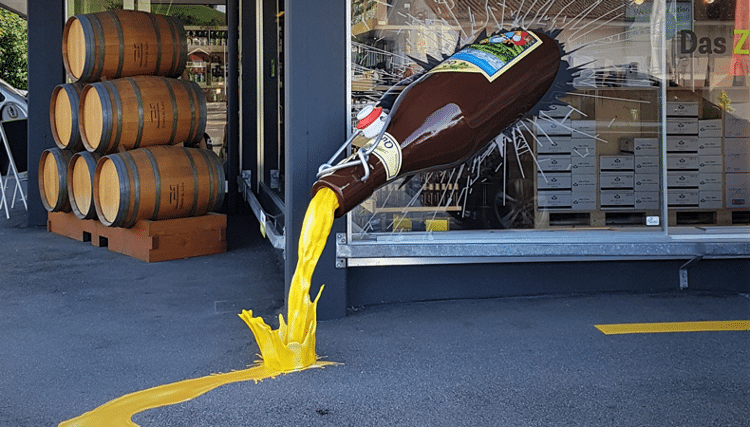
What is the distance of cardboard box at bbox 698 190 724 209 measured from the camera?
5.69 metres

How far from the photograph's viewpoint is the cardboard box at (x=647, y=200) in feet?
18.2

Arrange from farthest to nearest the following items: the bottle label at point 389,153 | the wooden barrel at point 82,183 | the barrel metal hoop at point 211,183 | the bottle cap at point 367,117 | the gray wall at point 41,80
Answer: the gray wall at point 41,80 < the wooden barrel at point 82,183 < the barrel metal hoop at point 211,183 < the bottle cap at point 367,117 < the bottle label at point 389,153

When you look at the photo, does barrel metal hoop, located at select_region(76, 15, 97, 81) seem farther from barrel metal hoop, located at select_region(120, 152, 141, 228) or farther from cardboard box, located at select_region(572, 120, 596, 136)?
cardboard box, located at select_region(572, 120, 596, 136)

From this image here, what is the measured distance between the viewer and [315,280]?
4949 mm

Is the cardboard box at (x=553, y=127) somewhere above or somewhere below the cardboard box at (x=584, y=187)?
above

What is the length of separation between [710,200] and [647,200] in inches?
19.4

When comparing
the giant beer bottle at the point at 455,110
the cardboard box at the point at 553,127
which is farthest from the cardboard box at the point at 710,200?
the giant beer bottle at the point at 455,110

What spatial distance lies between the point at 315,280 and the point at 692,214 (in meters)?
2.55

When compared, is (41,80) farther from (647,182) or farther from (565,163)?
(647,182)

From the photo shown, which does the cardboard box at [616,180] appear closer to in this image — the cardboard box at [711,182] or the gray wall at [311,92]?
the cardboard box at [711,182]

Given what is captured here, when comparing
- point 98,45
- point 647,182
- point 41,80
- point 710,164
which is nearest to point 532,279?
point 647,182

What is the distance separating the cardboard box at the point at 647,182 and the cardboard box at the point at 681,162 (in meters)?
0.12

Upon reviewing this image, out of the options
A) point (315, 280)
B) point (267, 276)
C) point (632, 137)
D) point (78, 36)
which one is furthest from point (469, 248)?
point (78, 36)

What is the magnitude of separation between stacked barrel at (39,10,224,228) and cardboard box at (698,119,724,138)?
3.93 metres
